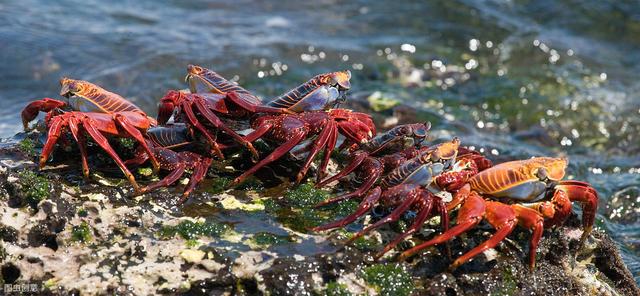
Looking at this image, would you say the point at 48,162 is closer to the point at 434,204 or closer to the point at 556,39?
the point at 434,204

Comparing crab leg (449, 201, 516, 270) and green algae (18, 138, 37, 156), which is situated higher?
green algae (18, 138, 37, 156)

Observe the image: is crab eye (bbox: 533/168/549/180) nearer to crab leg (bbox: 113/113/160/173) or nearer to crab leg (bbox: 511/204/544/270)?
crab leg (bbox: 511/204/544/270)

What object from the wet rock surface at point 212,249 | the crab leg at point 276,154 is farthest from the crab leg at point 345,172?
the crab leg at point 276,154

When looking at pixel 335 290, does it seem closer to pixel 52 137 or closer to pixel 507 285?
pixel 507 285

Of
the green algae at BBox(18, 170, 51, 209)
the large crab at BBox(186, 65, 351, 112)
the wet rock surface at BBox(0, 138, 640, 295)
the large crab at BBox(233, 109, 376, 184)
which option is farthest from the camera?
the large crab at BBox(186, 65, 351, 112)

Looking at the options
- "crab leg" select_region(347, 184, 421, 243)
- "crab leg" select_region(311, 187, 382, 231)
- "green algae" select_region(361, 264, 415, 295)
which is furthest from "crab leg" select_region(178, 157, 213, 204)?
"green algae" select_region(361, 264, 415, 295)

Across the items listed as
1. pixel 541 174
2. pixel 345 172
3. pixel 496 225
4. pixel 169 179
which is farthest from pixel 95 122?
pixel 541 174

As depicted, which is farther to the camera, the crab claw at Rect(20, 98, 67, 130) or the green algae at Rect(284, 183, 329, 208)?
the crab claw at Rect(20, 98, 67, 130)
